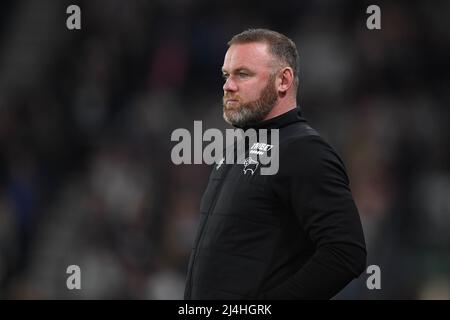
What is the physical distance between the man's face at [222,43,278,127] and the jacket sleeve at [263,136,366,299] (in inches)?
10.2

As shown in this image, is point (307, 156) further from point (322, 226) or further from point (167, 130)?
A: point (167, 130)

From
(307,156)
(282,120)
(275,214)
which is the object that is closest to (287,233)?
(275,214)

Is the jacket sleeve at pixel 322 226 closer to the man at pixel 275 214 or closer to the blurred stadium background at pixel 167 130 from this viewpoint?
the man at pixel 275 214

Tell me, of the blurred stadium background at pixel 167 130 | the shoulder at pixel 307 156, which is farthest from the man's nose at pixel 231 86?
the blurred stadium background at pixel 167 130

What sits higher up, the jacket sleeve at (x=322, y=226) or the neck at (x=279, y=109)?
the neck at (x=279, y=109)

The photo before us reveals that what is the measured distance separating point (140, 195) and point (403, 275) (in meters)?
1.89

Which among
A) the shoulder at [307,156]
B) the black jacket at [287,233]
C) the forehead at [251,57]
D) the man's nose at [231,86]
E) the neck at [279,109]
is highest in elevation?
the forehead at [251,57]

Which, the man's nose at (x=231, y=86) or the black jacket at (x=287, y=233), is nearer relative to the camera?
the black jacket at (x=287, y=233)

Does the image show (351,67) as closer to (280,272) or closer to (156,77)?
(156,77)

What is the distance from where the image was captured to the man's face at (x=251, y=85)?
235 centimetres

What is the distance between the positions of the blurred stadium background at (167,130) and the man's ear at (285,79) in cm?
272

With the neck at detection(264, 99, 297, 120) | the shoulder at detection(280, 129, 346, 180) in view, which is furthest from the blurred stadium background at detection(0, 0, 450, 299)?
the shoulder at detection(280, 129, 346, 180)

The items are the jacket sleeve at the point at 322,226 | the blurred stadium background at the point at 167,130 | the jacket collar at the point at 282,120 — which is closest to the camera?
the jacket sleeve at the point at 322,226

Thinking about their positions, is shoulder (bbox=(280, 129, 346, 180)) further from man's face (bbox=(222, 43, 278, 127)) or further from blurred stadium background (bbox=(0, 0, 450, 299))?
blurred stadium background (bbox=(0, 0, 450, 299))
